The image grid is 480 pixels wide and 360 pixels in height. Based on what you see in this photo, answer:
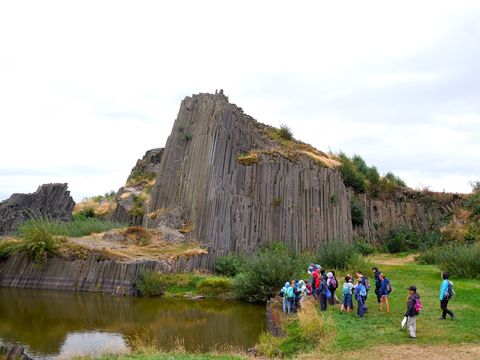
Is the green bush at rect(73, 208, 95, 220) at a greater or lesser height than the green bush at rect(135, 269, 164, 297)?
greater

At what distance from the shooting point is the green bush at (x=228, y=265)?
87.9 ft

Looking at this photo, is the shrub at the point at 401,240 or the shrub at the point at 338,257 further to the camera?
the shrub at the point at 401,240

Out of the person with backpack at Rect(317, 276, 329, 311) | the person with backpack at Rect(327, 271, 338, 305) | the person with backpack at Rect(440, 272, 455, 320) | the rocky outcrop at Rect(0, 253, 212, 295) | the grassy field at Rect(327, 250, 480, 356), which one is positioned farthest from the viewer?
the rocky outcrop at Rect(0, 253, 212, 295)

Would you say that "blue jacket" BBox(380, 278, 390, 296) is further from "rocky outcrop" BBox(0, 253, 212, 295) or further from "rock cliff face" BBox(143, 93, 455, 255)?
"rock cliff face" BBox(143, 93, 455, 255)

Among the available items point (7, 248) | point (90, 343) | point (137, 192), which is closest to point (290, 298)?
point (90, 343)

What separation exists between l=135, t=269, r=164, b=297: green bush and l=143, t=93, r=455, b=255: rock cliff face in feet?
13.6

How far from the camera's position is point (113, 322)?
18469mm

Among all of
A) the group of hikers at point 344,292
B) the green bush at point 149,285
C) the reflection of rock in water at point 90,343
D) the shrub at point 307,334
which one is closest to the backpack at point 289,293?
the group of hikers at point 344,292

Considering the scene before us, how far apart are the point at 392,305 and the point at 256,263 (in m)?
6.15

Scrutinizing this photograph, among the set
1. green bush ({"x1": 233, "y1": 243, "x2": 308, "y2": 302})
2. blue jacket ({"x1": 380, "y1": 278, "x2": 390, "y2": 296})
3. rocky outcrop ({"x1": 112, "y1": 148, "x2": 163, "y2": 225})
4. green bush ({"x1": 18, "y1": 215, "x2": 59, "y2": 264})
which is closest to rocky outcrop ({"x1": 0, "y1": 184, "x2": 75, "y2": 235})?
A: rocky outcrop ({"x1": 112, "y1": 148, "x2": 163, "y2": 225})

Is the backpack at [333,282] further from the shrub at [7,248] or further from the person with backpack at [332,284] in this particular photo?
the shrub at [7,248]

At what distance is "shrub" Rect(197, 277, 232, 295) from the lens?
24.0 metres

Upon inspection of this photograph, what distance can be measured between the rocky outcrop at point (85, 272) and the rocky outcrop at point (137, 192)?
1301cm

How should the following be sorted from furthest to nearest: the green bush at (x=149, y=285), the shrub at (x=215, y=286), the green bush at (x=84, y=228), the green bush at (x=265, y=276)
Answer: the green bush at (x=84, y=228) → the shrub at (x=215, y=286) → the green bush at (x=149, y=285) → the green bush at (x=265, y=276)
